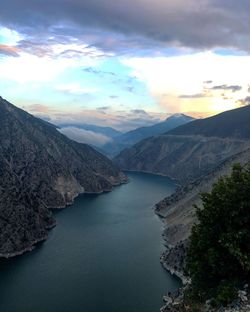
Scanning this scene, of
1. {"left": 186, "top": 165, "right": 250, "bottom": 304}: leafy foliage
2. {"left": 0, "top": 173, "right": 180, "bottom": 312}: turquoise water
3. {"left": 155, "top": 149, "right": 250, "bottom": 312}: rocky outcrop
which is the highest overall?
{"left": 186, "top": 165, "right": 250, "bottom": 304}: leafy foliage

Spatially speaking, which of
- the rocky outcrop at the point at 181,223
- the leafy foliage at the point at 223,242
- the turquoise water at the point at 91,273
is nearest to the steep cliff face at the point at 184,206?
the rocky outcrop at the point at 181,223

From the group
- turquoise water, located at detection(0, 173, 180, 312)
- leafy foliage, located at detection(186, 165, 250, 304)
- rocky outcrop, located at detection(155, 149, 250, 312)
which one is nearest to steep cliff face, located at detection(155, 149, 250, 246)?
rocky outcrop, located at detection(155, 149, 250, 312)

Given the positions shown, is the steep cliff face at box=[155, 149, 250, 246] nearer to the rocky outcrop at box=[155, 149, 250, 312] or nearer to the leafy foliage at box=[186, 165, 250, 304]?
the rocky outcrop at box=[155, 149, 250, 312]

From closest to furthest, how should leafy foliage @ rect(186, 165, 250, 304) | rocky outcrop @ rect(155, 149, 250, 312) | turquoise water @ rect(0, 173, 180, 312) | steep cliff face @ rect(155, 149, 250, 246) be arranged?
1. leafy foliage @ rect(186, 165, 250, 304)
2. rocky outcrop @ rect(155, 149, 250, 312)
3. turquoise water @ rect(0, 173, 180, 312)
4. steep cliff face @ rect(155, 149, 250, 246)

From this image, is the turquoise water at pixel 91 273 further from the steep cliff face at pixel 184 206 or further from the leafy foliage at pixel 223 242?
the leafy foliage at pixel 223 242

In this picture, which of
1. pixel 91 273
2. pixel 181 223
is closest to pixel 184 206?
pixel 181 223

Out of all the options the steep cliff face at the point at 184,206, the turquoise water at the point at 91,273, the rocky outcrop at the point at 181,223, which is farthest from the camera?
the steep cliff face at the point at 184,206
